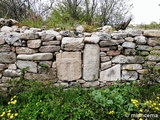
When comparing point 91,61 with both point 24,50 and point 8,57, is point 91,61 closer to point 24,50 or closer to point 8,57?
point 24,50

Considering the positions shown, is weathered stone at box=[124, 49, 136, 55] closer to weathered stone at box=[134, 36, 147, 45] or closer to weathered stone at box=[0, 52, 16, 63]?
weathered stone at box=[134, 36, 147, 45]

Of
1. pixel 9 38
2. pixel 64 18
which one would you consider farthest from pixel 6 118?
pixel 64 18

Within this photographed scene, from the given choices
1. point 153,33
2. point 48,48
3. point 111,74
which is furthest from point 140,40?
point 48,48

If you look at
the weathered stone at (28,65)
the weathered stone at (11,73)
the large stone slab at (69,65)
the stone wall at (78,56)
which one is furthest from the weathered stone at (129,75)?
the weathered stone at (11,73)

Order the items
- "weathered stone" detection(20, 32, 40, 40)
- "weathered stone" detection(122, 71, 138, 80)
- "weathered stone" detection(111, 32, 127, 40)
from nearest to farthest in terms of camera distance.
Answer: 1. "weathered stone" detection(20, 32, 40, 40)
2. "weathered stone" detection(111, 32, 127, 40)
3. "weathered stone" detection(122, 71, 138, 80)

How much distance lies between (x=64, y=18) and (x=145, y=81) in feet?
10.1

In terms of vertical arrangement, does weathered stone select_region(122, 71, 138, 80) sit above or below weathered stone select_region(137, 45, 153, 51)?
below

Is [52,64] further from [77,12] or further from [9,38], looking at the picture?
[77,12]

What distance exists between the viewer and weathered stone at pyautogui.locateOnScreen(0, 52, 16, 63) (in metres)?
3.41

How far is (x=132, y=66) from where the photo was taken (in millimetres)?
3529

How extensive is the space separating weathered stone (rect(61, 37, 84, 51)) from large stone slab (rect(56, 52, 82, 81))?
0.11m

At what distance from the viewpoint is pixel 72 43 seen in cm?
337

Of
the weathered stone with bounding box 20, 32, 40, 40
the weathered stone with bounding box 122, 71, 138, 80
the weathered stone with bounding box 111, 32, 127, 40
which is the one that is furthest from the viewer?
the weathered stone with bounding box 122, 71, 138, 80

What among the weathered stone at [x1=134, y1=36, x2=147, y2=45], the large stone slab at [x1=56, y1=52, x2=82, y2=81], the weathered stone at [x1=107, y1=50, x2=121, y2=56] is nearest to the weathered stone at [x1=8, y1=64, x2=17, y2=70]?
the large stone slab at [x1=56, y1=52, x2=82, y2=81]
